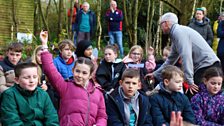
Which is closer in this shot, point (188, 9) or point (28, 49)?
point (28, 49)

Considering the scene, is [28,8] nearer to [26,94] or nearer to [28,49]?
[28,49]

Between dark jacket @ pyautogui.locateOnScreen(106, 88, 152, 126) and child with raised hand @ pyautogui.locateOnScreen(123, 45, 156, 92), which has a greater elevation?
child with raised hand @ pyautogui.locateOnScreen(123, 45, 156, 92)

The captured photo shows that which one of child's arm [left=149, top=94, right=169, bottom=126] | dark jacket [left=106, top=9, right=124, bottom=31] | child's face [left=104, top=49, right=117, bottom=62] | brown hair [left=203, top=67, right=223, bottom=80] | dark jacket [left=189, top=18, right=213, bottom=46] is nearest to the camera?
child's arm [left=149, top=94, right=169, bottom=126]

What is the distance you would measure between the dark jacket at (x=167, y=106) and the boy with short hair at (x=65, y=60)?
1791 mm

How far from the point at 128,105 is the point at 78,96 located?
30.0 inches

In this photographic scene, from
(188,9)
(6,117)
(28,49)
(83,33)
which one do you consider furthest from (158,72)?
(188,9)

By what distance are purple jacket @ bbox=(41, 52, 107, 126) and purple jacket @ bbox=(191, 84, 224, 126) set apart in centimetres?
139

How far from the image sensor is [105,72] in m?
7.94

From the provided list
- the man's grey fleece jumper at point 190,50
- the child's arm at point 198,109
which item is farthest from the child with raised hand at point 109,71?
the child's arm at point 198,109

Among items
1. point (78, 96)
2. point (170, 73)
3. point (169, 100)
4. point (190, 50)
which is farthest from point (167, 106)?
point (78, 96)

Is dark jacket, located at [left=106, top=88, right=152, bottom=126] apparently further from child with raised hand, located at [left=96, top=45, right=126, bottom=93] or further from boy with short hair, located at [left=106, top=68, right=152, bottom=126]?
child with raised hand, located at [left=96, top=45, right=126, bottom=93]

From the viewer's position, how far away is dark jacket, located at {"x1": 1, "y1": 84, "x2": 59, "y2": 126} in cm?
525

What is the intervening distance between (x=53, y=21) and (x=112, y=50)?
18.9m

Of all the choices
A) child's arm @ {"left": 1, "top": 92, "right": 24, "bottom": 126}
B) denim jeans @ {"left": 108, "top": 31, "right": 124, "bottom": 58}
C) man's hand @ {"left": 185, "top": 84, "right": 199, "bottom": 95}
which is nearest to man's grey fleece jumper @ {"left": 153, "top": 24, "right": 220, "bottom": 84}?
man's hand @ {"left": 185, "top": 84, "right": 199, "bottom": 95}
